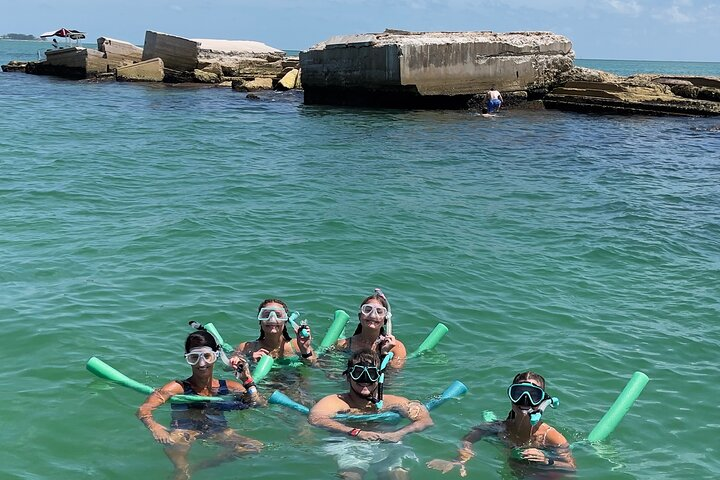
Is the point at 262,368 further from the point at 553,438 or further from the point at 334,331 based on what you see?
the point at 553,438

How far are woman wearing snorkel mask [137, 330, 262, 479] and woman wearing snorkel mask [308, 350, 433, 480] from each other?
65cm

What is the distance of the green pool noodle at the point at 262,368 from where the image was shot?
278 inches

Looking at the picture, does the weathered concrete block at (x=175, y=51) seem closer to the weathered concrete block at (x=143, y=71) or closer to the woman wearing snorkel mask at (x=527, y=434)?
the weathered concrete block at (x=143, y=71)

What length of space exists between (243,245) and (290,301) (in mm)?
2389

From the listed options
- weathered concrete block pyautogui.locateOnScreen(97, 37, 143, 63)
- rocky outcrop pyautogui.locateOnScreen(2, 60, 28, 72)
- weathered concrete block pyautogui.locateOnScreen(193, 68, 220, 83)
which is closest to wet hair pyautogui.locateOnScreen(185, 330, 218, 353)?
weathered concrete block pyautogui.locateOnScreen(193, 68, 220, 83)

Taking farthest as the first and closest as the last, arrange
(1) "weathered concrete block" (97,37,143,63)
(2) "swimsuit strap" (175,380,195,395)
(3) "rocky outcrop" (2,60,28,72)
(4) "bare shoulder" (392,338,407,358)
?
(3) "rocky outcrop" (2,60,28,72)
(1) "weathered concrete block" (97,37,143,63)
(4) "bare shoulder" (392,338,407,358)
(2) "swimsuit strap" (175,380,195,395)

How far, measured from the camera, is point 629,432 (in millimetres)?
6812

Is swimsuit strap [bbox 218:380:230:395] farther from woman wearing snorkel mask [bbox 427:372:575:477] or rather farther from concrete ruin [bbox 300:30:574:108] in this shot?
concrete ruin [bbox 300:30:574:108]

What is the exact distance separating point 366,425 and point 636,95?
2584 cm

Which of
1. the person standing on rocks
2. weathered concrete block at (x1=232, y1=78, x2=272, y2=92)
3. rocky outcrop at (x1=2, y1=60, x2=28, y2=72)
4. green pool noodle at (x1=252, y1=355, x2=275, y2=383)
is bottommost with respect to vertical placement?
green pool noodle at (x1=252, y1=355, x2=275, y2=383)

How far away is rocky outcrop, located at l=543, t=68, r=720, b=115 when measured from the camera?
2797cm

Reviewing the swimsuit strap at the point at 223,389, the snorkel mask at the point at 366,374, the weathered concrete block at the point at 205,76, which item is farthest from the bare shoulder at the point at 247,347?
the weathered concrete block at the point at 205,76

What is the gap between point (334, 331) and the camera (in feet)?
27.2

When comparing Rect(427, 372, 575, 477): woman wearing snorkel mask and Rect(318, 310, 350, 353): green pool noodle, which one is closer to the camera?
Rect(427, 372, 575, 477): woman wearing snorkel mask
